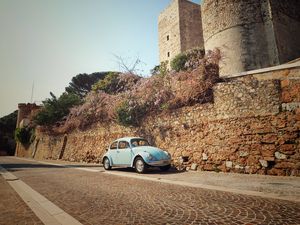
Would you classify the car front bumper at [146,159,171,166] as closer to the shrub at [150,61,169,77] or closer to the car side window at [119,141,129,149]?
the car side window at [119,141,129,149]

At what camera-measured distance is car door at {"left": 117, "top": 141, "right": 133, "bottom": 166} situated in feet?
29.3

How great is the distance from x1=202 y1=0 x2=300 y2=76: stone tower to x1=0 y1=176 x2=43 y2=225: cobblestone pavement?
1306 cm

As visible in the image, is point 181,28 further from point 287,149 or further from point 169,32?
point 287,149

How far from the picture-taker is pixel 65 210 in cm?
368

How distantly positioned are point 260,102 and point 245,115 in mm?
730

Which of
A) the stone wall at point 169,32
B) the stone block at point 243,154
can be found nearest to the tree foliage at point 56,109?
the stone wall at point 169,32

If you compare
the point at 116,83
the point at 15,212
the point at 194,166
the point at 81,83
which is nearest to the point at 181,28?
the point at 116,83

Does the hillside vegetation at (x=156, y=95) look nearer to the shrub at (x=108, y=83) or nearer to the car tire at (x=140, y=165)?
the shrub at (x=108, y=83)

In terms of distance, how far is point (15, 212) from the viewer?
3707 millimetres

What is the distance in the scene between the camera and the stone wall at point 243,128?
6992 millimetres

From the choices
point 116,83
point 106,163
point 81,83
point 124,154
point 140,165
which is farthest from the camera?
point 81,83

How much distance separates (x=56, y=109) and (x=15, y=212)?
18989 millimetres

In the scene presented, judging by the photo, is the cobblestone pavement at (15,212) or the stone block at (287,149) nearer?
the cobblestone pavement at (15,212)

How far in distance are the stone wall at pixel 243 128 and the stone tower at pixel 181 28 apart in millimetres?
18810
